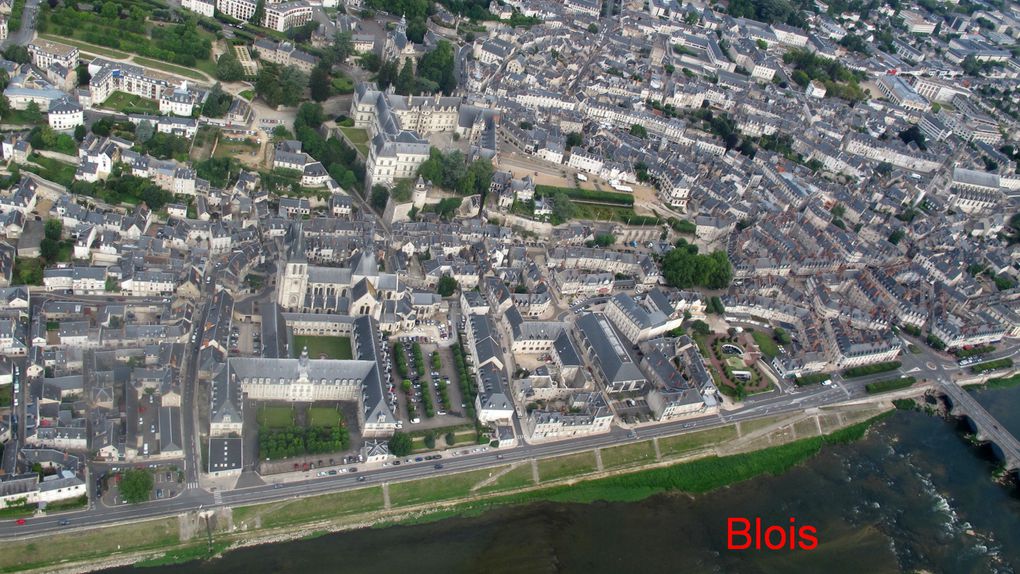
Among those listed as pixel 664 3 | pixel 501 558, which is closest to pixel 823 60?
pixel 664 3

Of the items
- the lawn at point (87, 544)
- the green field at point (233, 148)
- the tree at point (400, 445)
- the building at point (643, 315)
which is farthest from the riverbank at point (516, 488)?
the green field at point (233, 148)

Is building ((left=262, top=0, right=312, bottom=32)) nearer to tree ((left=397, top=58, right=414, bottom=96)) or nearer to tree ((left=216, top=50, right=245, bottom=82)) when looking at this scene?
tree ((left=216, top=50, right=245, bottom=82))

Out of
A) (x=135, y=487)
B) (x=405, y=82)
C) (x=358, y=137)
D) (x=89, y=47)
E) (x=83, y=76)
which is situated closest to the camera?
(x=135, y=487)

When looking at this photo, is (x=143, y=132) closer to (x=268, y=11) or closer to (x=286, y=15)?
(x=268, y=11)

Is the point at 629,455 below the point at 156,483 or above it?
below

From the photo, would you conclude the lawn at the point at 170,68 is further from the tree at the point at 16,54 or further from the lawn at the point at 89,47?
the tree at the point at 16,54

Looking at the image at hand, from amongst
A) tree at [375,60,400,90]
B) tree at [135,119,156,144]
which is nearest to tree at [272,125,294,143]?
tree at [135,119,156,144]

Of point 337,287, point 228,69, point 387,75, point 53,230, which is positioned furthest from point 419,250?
point 228,69
